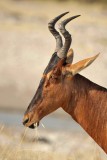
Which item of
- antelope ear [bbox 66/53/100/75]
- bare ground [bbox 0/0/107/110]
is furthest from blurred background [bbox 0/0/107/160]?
antelope ear [bbox 66/53/100/75]

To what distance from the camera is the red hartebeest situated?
9922mm

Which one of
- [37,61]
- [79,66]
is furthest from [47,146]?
[37,61]

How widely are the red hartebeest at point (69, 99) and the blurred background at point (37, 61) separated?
10.5 ft

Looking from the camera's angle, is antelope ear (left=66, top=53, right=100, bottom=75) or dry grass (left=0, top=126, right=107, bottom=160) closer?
antelope ear (left=66, top=53, right=100, bottom=75)

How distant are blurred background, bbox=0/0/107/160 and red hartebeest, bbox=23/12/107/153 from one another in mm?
3204

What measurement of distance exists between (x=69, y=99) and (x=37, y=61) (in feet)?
73.4

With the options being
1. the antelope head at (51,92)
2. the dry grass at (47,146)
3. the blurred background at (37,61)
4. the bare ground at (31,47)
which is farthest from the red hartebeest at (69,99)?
the bare ground at (31,47)

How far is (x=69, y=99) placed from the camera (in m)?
9.97

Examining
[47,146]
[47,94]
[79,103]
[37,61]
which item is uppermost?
[47,94]

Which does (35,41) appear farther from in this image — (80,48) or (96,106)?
(96,106)

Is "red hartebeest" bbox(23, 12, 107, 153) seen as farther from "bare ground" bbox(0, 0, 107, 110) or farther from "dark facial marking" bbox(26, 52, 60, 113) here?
"bare ground" bbox(0, 0, 107, 110)

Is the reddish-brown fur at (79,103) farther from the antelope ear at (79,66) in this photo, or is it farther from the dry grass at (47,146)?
the dry grass at (47,146)

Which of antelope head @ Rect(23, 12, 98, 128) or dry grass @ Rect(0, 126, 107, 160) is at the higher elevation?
antelope head @ Rect(23, 12, 98, 128)

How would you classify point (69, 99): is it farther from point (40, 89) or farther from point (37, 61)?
point (37, 61)
